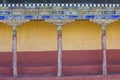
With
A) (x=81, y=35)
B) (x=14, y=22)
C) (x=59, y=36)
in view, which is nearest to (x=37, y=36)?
(x=59, y=36)

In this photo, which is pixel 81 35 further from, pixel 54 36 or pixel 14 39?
pixel 14 39

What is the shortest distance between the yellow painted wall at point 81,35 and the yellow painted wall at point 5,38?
99.2 inches

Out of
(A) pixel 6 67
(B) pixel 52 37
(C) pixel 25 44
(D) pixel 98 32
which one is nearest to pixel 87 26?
(D) pixel 98 32

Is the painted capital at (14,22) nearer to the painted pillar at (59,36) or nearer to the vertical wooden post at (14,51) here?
the vertical wooden post at (14,51)

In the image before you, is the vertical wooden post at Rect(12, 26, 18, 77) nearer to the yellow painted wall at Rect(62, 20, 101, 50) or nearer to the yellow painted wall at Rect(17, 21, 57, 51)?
the yellow painted wall at Rect(17, 21, 57, 51)

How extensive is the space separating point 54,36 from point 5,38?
2.28m

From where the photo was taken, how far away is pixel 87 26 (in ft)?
56.0

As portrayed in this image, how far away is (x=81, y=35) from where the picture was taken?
17.1m

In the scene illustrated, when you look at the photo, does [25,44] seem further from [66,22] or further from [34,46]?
[66,22]

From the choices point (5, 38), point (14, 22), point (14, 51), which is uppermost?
point (14, 22)

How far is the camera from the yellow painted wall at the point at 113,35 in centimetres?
1723

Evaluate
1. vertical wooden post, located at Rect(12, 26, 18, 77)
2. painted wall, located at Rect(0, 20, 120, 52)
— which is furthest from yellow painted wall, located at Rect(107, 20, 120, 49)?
vertical wooden post, located at Rect(12, 26, 18, 77)

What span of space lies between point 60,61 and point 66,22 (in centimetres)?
170

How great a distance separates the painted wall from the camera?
655 inches
